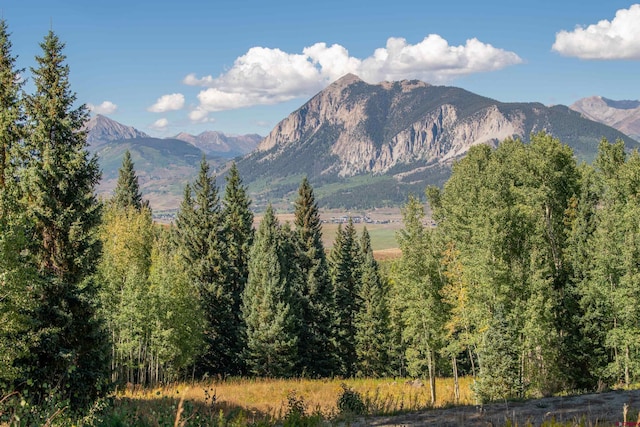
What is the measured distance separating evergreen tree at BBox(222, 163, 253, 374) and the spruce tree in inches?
889

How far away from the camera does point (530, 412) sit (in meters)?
12.0

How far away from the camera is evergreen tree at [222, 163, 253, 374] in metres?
44.8

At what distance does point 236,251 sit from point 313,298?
30.1 ft

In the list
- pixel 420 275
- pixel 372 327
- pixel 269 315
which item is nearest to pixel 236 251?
pixel 269 315

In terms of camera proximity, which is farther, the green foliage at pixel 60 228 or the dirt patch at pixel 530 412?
the green foliage at pixel 60 228

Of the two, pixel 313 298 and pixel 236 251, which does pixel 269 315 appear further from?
pixel 236 251

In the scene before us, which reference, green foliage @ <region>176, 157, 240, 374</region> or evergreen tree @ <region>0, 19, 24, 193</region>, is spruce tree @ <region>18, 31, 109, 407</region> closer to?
evergreen tree @ <region>0, 19, 24, 193</region>

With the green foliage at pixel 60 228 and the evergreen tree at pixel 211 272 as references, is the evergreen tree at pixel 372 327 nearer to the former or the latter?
the evergreen tree at pixel 211 272

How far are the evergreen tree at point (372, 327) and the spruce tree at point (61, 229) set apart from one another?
110ft

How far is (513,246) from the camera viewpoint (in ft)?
106

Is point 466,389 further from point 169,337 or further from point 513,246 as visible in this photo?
point 169,337

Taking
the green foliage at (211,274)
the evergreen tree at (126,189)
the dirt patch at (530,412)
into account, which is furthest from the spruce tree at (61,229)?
the evergreen tree at (126,189)

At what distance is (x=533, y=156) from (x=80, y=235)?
29917 mm

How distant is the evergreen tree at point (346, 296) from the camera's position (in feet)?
173
